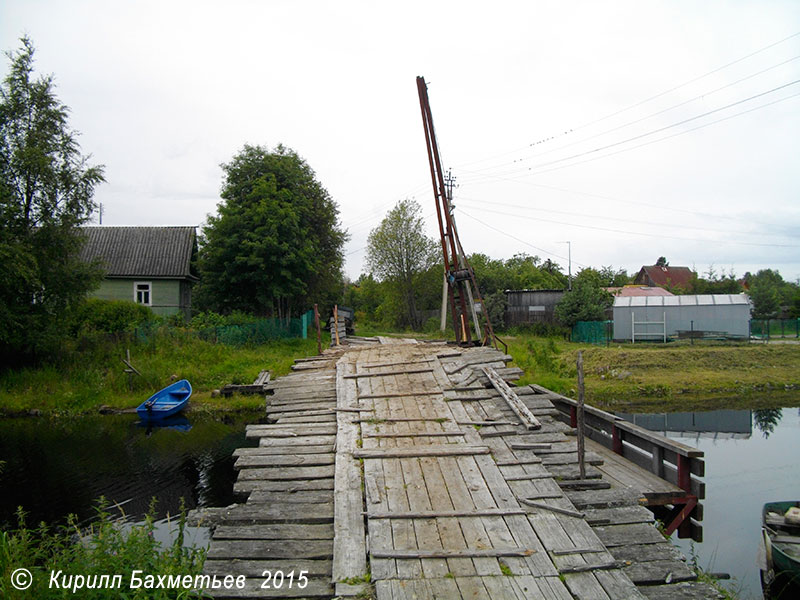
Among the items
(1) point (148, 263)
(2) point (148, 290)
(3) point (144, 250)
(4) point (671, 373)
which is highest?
(3) point (144, 250)

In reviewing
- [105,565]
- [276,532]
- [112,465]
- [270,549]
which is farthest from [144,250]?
[270,549]

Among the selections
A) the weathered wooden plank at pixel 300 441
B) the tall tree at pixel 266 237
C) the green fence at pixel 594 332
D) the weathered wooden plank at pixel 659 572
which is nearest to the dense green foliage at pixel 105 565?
the weathered wooden plank at pixel 300 441

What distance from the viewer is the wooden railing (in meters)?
7.68

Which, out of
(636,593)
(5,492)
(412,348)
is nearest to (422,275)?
(412,348)

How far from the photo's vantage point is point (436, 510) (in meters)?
4.95

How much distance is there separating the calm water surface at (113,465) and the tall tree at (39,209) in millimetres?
3596

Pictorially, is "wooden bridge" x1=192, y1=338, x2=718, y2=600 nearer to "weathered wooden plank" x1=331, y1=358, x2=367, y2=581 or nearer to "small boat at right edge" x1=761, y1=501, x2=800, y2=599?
"weathered wooden plank" x1=331, y1=358, x2=367, y2=581

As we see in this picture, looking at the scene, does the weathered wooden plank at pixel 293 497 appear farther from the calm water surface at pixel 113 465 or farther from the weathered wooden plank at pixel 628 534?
the calm water surface at pixel 113 465

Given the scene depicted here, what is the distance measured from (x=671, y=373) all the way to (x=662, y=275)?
53.2 metres

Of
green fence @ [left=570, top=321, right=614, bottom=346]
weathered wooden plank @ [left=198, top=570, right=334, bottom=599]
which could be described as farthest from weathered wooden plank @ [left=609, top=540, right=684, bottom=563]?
green fence @ [left=570, top=321, right=614, bottom=346]

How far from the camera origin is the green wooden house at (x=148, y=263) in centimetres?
2914

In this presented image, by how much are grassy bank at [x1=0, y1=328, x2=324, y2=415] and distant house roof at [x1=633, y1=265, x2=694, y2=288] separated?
193 feet

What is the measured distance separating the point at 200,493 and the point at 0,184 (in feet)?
45.7

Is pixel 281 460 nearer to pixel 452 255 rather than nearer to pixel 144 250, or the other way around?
pixel 452 255
